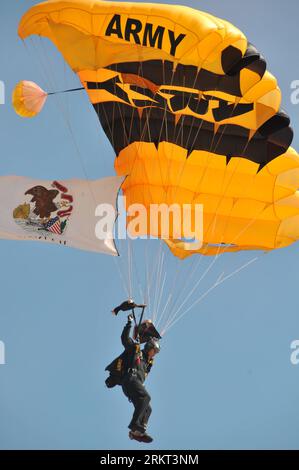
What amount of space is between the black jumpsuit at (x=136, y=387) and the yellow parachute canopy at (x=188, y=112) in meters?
3.15

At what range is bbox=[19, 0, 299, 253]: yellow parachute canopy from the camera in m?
17.1

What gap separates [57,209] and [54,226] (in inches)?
15.2

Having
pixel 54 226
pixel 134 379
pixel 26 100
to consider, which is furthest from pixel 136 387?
pixel 26 100

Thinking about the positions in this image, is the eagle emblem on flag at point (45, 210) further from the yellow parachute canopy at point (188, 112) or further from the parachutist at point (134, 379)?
the parachutist at point (134, 379)

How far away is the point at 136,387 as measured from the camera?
1705cm

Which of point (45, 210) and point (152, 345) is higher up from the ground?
point (45, 210)

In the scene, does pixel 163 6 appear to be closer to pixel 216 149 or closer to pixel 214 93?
pixel 214 93

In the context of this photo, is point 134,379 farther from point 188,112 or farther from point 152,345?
point 188,112

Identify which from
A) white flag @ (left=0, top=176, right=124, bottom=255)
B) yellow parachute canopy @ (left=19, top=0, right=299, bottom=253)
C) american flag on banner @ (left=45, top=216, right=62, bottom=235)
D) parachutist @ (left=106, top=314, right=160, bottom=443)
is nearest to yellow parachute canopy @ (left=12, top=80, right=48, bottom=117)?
yellow parachute canopy @ (left=19, top=0, right=299, bottom=253)

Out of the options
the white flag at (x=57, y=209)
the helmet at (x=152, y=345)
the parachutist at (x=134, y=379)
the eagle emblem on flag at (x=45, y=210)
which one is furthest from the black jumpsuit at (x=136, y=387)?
the eagle emblem on flag at (x=45, y=210)

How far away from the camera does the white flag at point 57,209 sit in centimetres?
1859

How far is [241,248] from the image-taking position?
66.3ft

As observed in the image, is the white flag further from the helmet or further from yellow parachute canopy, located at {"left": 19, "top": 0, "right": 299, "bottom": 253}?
the helmet

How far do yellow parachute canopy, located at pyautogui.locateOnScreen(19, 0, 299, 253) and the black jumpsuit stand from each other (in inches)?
124
